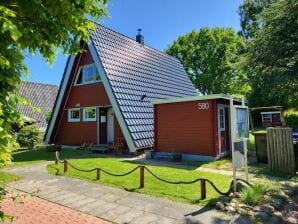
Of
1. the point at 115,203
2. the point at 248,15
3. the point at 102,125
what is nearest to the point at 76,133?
the point at 102,125

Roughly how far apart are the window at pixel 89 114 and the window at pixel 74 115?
0.53 metres

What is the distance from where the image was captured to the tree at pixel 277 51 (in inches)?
573

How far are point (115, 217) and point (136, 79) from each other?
12.3 m

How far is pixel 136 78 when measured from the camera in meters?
17.6

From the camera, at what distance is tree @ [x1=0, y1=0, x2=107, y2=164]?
2.55 metres


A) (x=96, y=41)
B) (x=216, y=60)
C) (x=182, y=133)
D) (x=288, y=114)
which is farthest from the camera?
(x=216, y=60)

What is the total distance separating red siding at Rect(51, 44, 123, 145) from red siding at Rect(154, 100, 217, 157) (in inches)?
122

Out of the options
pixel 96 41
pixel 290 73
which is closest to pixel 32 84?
pixel 96 41

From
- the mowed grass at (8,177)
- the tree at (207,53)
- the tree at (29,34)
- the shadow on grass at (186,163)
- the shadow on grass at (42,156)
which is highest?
the tree at (207,53)

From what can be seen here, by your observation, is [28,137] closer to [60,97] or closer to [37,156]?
[60,97]

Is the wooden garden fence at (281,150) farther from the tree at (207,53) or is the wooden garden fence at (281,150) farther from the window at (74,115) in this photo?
the tree at (207,53)

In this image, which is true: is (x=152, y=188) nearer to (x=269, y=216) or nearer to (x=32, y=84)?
(x=269, y=216)

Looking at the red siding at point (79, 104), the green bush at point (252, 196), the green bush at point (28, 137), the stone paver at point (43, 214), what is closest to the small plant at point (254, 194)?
the green bush at point (252, 196)

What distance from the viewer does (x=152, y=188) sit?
26.0 feet
